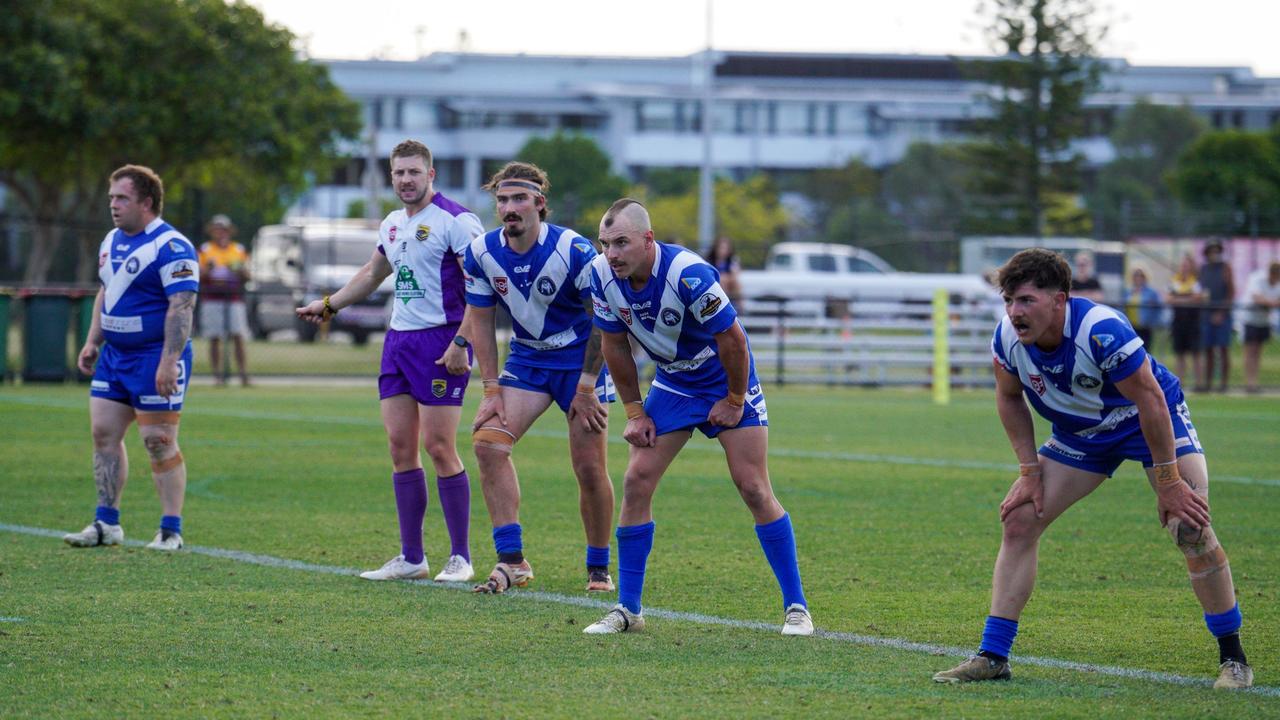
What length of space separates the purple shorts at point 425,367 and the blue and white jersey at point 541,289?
429 millimetres

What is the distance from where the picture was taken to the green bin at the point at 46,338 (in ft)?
73.7

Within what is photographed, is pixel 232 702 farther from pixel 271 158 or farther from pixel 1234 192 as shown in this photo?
pixel 1234 192

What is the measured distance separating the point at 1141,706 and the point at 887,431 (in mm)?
12180

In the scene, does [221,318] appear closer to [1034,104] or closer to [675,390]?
[675,390]

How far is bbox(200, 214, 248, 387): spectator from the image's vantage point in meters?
23.0

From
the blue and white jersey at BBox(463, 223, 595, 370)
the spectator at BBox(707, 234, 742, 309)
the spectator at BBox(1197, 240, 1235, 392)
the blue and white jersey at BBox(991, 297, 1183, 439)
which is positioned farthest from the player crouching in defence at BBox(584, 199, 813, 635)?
the spectator at BBox(1197, 240, 1235, 392)

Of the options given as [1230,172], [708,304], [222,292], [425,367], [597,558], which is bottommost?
[597,558]

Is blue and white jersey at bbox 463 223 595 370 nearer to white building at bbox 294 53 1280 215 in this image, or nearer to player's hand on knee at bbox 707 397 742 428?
player's hand on knee at bbox 707 397 742 428

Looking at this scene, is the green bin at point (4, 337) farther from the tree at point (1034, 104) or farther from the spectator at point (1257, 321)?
the tree at point (1034, 104)

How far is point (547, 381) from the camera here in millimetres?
8016

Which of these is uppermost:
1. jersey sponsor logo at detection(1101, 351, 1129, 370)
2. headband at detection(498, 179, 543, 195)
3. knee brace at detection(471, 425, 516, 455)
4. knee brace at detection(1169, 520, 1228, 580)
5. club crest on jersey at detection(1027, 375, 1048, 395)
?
headband at detection(498, 179, 543, 195)

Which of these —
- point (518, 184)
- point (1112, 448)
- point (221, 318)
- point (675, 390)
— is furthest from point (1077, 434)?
point (221, 318)

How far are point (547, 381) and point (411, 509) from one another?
3.48ft

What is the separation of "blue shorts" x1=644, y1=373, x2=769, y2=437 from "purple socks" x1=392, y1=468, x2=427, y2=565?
1801 mm
